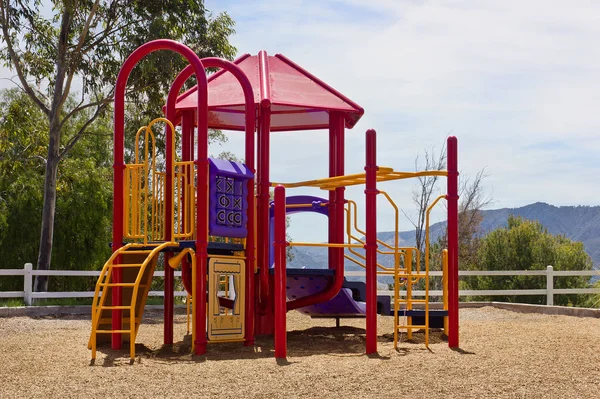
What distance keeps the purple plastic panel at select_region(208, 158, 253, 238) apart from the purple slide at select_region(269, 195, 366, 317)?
1.05 meters

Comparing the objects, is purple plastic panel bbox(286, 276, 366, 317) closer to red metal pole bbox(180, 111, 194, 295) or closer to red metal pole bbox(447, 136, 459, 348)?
red metal pole bbox(180, 111, 194, 295)

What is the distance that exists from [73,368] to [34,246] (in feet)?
69.0

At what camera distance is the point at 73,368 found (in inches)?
309

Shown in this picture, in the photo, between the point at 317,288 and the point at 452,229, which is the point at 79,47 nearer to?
the point at 317,288

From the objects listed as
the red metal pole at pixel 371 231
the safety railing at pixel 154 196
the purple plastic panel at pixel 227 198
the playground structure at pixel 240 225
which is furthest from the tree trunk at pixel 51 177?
the red metal pole at pixel 371 231

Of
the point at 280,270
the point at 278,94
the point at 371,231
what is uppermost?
the point at 278,94

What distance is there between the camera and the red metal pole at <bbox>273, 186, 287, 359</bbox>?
8.41 m

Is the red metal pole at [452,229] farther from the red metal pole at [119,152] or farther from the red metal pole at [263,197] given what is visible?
the red metal pole at [119,152]

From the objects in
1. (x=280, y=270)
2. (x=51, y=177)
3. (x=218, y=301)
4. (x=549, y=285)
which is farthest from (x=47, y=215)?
(x=280, y=270)

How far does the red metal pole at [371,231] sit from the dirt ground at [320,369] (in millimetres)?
304

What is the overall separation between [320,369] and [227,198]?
2759 mm

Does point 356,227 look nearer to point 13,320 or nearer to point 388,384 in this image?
point 388,384

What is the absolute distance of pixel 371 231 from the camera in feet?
29.3

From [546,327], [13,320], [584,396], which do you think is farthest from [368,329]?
[13,320]
